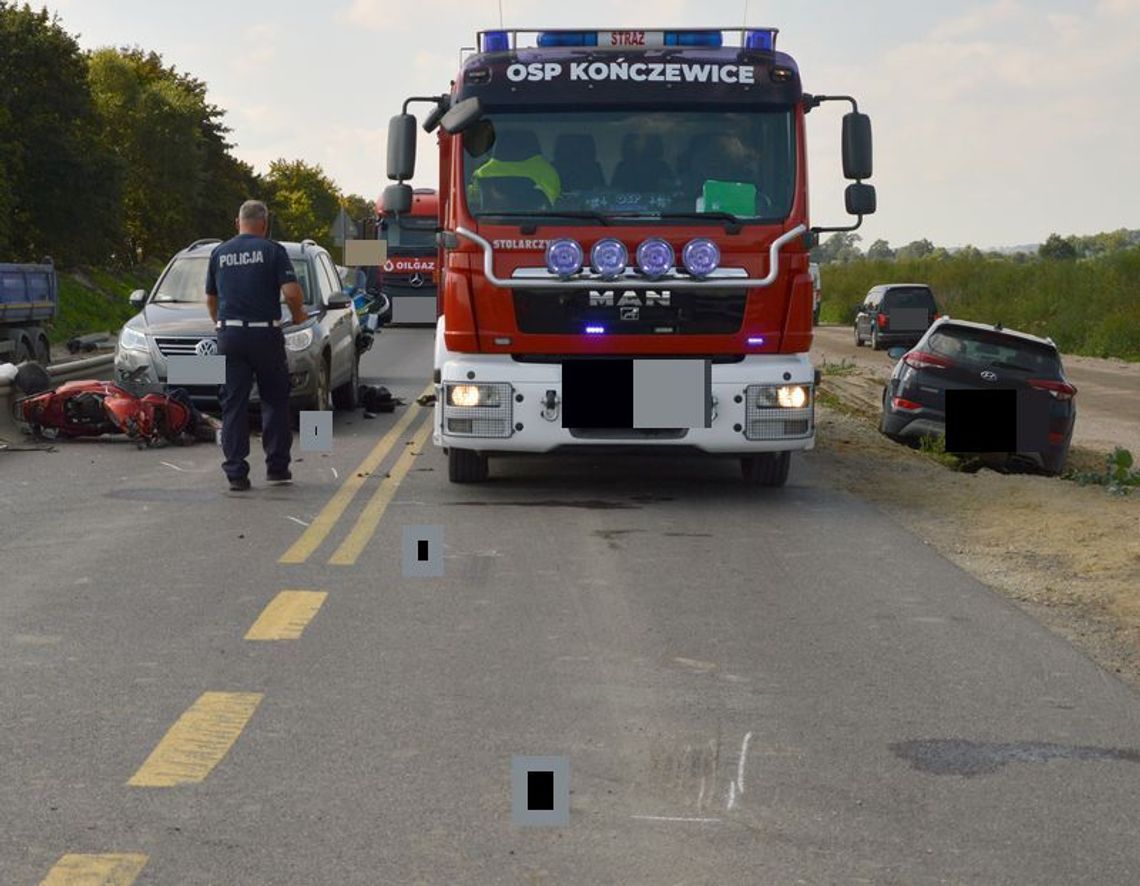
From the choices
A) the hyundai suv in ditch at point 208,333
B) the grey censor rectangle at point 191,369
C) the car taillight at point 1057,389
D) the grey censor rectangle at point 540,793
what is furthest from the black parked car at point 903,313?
the grey censor rectangle at point 540,793

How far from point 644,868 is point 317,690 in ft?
7.58

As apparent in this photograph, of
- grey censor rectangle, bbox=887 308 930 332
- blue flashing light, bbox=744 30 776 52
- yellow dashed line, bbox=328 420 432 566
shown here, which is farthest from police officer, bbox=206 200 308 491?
grey censor rectangle, bbox=887 308 930 332

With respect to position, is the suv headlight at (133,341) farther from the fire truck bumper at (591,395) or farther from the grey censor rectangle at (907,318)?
the grey censor rectangle at (907,318)

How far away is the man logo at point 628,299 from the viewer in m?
12.1

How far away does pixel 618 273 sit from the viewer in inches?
473

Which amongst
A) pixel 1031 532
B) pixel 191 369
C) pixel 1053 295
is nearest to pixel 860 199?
pixel 1031 532

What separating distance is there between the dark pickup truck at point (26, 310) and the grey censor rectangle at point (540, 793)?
2043cm

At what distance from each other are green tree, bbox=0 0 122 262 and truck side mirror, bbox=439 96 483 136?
43.5m

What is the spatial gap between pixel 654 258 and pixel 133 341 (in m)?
6.74

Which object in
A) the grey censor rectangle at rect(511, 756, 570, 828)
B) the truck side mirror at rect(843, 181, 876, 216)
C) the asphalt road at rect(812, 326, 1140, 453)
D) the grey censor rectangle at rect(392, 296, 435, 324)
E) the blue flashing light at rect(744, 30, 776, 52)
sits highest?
the blue flashing light at rect(744, 30, 776, 52)

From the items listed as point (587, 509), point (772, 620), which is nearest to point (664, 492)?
point (587, 509)

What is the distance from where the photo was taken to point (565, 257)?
1198 cm

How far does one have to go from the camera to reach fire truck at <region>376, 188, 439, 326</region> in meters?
41.1

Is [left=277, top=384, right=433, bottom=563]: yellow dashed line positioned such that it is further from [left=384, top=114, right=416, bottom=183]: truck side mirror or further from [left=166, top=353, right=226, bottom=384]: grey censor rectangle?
[left=384, top=114, right=416, bottom=183]: truck side mirror
